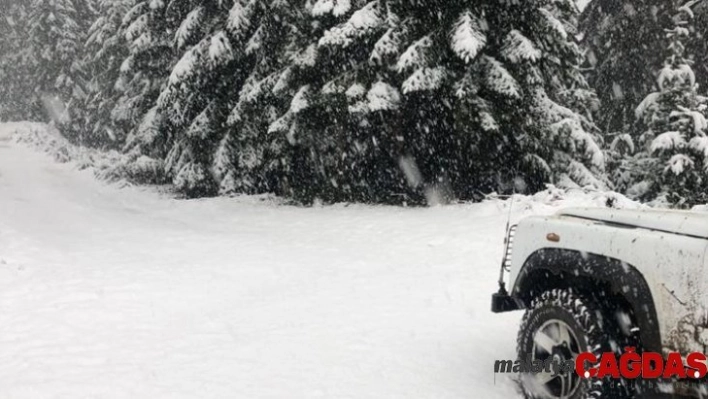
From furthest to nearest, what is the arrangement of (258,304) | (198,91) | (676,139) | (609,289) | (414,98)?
A: (198,91)
(676,139)
(414,98)
(258,304)
(609,289)

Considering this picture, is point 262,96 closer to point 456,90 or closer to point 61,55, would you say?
point 456,90

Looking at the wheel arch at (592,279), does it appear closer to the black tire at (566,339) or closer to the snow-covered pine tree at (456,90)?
the black tire at (566,339)

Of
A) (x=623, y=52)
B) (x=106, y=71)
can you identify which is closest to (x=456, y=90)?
(x=623, y=52)

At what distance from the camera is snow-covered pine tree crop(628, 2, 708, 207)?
46.6 feet

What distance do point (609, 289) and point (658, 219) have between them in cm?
56

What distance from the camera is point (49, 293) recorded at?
24.2ft

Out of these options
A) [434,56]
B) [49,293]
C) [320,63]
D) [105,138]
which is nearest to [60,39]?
[105,138]

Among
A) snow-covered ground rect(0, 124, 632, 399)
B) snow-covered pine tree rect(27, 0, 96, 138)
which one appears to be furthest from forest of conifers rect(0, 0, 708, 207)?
snow-covered pine tree rect(27, 0, 96, 138)

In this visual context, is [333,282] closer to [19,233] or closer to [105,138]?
[19,233]

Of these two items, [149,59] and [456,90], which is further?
[149,59]

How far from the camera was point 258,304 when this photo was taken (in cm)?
712

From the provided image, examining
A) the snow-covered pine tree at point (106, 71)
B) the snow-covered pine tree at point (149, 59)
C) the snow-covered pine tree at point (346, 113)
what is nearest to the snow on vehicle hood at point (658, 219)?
the snow-covered pine tree at point (346, 113)

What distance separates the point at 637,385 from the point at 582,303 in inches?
23.0

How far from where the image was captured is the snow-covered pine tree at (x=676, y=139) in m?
14.2
